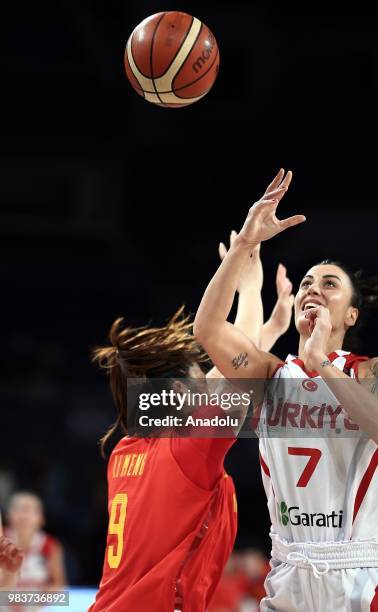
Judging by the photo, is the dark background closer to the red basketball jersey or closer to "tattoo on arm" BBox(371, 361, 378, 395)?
the red basketball jersey

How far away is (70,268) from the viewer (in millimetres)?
12742

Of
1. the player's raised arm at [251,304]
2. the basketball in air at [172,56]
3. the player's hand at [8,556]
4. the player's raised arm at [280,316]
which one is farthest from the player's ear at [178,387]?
the basketball in air at [172,56]

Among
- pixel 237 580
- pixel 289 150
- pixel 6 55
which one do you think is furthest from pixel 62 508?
pixel 6 55

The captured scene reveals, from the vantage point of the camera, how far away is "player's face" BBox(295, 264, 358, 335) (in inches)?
138

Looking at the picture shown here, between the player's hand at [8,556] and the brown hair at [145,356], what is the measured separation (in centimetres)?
57

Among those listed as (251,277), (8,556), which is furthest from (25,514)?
(251,277)

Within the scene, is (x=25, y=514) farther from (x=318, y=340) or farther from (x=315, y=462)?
(x=318, y=340)

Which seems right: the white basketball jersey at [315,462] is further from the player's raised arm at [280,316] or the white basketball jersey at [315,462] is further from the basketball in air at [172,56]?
the basketball in air at [172,56]

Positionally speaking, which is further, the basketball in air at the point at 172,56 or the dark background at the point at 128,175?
the dark background at the point at 128,175

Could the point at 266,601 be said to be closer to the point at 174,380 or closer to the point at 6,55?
the point at 174,380

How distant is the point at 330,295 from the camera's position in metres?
3.53

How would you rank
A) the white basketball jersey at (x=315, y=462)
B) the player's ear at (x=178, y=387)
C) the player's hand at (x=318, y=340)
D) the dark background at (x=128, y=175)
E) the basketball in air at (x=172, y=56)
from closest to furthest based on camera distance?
the player's hand at (x=318, y=340) → the white basketball jersey at (x=315, y=462) → the player's ear at (x=178, y=387) → the basketball in air at (x=172, y=56) → the dark background at (x=128, y=175)

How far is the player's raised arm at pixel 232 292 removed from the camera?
3.28 meters

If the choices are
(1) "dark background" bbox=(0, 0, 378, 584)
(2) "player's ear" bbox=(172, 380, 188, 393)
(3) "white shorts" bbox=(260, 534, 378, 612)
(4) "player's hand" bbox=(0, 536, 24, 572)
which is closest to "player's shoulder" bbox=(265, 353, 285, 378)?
Result: (2) "player's ear" bbox=(172, 380, 188, 393)
